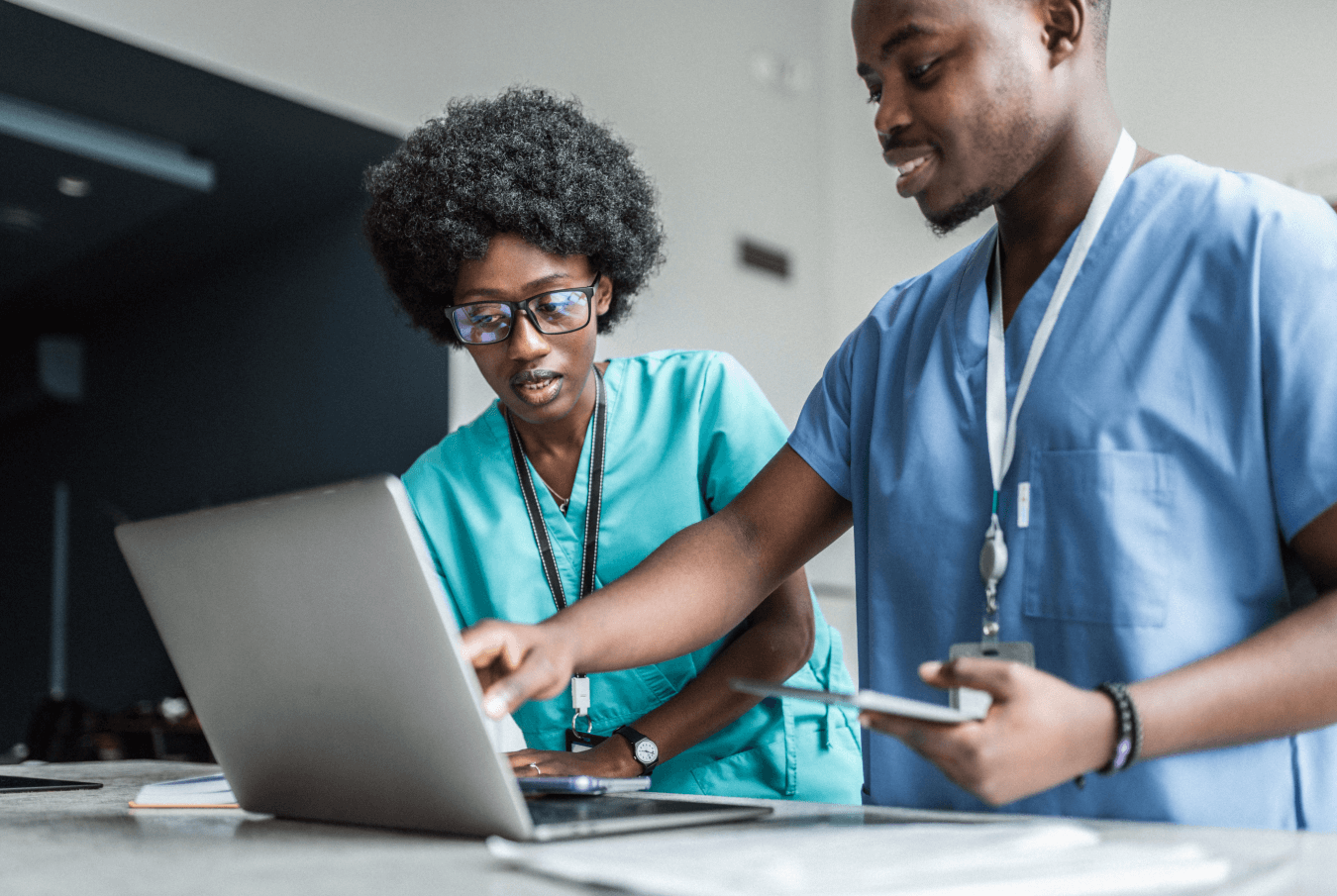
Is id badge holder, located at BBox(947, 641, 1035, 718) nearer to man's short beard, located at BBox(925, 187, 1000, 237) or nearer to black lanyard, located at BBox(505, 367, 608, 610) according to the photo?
man's short beard, located at BBox(925, 187, 1000, 237)

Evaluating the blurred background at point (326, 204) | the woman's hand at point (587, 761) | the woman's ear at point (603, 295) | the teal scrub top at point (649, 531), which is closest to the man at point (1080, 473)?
the woman's hand at point (587, 761)

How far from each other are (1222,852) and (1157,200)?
0.61m

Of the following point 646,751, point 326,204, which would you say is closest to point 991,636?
point 646,751

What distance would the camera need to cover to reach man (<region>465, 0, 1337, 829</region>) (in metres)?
0.92

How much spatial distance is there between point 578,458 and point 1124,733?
96 centimetres

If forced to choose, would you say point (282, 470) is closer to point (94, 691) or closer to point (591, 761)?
point (94, 691)

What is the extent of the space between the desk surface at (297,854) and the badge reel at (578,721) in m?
0.46

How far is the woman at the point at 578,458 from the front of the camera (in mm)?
1507

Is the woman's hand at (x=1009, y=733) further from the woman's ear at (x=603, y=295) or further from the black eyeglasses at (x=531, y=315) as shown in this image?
the woman's ear at (x=603, y=295)

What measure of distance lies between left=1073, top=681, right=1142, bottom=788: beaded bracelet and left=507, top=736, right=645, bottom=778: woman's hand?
61cm

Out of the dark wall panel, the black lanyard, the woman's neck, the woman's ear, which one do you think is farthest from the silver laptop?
the dark wall panel

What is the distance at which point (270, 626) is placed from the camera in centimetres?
89

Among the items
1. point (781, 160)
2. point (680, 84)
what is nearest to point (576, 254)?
point (680, 84)

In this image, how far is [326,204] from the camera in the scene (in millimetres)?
4191
